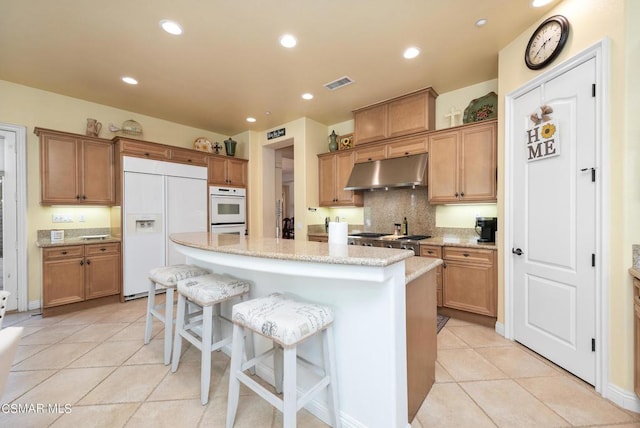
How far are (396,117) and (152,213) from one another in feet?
12.5

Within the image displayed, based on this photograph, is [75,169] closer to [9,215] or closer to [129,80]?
[9,215]

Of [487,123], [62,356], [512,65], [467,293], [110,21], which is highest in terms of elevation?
[110,21]

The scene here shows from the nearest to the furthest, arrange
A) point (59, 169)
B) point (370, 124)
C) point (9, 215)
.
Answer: point (9, 215)
point (59, 169)
point (370, 124)

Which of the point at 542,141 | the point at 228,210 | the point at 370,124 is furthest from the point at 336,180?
the point at 542,141

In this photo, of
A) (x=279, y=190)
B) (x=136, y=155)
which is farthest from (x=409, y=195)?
(x=136, y=155)

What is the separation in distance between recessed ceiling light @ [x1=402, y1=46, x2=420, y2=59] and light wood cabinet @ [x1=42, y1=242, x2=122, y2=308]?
4.33m

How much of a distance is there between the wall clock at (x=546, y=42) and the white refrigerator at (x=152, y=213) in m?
4.49

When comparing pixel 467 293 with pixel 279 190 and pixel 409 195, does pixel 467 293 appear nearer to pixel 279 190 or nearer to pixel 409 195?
pixel 409 195

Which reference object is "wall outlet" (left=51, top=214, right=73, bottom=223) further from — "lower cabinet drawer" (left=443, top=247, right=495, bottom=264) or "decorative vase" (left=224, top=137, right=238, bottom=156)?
"lower cabinet drawer" (left=443, top=247, right=495, bottom=264)

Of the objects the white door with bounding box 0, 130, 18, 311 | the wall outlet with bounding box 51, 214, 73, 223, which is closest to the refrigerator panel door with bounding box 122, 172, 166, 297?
the wall outlet with bounding box 51, 214, 73, 223

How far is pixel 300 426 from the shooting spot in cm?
153

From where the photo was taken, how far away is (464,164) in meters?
3.23

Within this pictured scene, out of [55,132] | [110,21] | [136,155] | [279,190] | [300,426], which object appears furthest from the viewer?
[279,190]

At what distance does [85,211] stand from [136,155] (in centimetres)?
112
